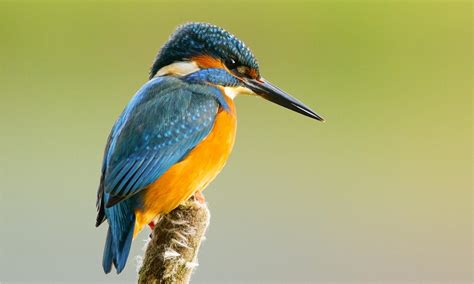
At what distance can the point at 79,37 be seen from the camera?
512 centimetres

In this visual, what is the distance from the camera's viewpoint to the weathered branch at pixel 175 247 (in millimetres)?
2143

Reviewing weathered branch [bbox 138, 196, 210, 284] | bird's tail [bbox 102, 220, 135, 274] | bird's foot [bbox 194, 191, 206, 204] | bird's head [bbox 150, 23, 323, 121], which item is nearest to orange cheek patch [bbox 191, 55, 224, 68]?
bird's head [bbox 150, 23, 323, 121]

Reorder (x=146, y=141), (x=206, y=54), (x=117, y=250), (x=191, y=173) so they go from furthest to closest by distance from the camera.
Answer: (x=206, y=54)
(x=191, y=173)
(x=146, y=141)
(x=117, y=250)

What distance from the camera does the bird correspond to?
2.29 m

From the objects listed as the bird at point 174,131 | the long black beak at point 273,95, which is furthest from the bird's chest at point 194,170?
the long black beak at point 273,95

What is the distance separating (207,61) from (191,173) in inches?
16.3

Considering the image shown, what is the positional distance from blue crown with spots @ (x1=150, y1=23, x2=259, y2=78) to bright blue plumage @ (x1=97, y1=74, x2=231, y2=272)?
0.09 meters

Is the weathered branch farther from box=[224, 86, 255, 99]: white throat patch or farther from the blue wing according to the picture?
box=[224, 86, 255, 99]: white throat patch

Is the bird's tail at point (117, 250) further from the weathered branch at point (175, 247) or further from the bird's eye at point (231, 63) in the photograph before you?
the bird's eye at point (231, 63)

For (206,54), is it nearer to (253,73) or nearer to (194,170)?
(253,73)

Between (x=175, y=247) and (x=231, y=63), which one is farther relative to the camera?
(x=231, y=63)

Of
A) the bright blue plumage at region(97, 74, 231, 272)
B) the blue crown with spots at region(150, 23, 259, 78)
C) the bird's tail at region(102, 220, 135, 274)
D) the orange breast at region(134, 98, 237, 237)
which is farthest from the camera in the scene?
the blue crown with spots at region(150, 23, 259, 78)

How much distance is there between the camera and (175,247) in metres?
2.19

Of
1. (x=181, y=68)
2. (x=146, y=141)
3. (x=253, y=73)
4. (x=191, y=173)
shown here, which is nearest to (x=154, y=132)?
(x=146, y=141)
